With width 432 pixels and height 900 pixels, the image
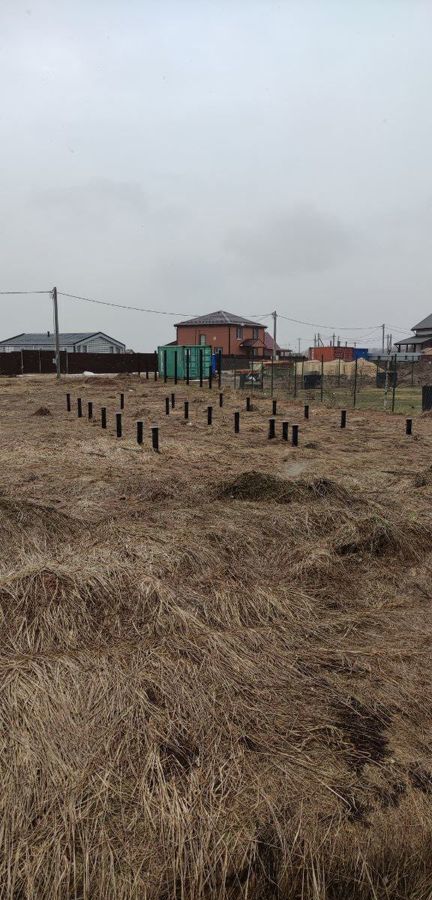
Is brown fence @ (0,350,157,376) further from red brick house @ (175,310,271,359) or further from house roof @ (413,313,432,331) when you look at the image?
house roof @ (413,313,432,331)

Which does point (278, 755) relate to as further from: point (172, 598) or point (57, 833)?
point (172, 598)

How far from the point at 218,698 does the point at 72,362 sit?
4380cm

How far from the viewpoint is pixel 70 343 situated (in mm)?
64500

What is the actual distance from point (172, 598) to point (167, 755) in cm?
141

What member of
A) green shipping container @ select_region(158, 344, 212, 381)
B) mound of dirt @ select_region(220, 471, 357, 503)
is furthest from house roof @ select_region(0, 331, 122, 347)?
mound of dirt @ select_region(220, 471, 357, 503)

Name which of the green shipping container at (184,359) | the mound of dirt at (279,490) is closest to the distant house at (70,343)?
the green shipping container at (184,359)

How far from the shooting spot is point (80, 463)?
9.77m

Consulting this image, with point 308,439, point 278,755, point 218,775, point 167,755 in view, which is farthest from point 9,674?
point 308,439

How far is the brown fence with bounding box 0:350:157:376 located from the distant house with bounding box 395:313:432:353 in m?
34.8

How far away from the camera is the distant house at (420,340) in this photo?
66631 mm

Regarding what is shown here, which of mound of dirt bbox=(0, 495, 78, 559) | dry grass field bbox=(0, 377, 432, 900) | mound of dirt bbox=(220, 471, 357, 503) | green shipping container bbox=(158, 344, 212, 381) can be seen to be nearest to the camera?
dry grass field bbox=(0, 377, 432, 900)

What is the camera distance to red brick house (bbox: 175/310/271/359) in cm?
6012

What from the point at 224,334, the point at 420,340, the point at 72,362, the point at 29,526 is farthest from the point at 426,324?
the point at 29,526

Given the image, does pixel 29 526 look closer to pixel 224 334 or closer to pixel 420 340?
pixel 224 334
